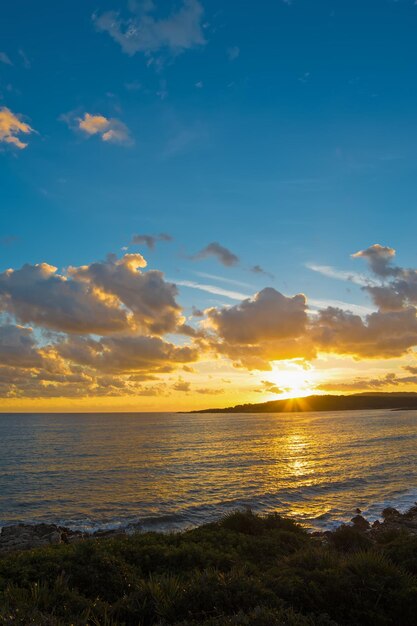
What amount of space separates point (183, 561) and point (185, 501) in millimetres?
23063

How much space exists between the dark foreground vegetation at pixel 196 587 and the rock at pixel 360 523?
11.6 meters

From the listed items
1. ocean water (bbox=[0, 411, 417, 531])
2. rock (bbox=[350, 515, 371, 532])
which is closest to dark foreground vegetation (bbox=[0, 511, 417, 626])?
rock (bbox=[350, 515, 371, 532])

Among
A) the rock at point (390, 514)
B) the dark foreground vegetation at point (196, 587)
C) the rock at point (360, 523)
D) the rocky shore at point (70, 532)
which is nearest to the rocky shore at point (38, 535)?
the rocky shore at point (70, 532)

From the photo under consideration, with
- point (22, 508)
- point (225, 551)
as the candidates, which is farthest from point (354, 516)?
point (22, 508)

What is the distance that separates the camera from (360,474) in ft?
164

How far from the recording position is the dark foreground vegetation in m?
9.25

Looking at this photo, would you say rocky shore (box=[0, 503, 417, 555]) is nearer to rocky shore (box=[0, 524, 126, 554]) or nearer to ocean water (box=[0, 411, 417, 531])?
rocky shore (box=[0, 524, 126, 554])

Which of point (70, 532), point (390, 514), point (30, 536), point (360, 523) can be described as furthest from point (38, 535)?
point (390, 514)

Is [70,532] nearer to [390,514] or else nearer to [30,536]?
[30,536]

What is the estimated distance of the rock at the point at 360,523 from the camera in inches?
1088

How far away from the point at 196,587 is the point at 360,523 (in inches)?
871

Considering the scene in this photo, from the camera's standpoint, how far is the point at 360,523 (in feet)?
93.7

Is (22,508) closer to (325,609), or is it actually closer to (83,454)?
(325,609)

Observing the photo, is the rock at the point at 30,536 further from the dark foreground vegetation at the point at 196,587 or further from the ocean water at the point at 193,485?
the dark foreground vegetation at the point at 196,587
